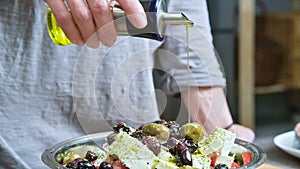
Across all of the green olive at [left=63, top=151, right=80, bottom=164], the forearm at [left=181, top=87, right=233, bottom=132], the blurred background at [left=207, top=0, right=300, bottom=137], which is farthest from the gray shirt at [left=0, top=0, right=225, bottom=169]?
the blurred background at [left=207, top=0, right=300, bottom=137]

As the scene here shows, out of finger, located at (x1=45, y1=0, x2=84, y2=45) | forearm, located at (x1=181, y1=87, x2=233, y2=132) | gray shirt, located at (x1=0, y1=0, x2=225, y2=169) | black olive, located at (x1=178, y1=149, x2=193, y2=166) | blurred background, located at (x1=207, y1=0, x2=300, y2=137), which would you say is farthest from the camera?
blurred background, located at (x1=207, y1=0, x2=300, y2=137)

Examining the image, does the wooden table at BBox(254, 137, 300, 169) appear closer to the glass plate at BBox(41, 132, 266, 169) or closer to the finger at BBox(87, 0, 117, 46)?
the glass plate at BBox(41, 132, 266, 169)

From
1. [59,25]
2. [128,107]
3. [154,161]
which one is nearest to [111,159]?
[154,161]

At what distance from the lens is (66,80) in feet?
3.33

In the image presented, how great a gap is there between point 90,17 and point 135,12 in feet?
0.22

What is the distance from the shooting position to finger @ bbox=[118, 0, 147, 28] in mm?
726

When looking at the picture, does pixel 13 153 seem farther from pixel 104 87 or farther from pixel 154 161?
pixel 154 161

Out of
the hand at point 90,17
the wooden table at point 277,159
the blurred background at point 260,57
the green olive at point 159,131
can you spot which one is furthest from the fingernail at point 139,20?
the blurred background at point 260,57

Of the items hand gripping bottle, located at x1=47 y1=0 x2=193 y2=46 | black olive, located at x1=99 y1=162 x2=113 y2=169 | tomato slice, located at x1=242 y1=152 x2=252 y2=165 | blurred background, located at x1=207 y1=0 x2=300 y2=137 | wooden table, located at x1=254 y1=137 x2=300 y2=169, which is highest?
hand gripping bottle, located at x1=47 y1=0 x2=193 y2=46

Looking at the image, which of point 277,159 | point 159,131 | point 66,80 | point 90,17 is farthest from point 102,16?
point 277,159

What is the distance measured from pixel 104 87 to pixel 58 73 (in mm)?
95

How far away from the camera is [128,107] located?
3.34ft

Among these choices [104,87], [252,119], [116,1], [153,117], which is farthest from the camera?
[252,119]

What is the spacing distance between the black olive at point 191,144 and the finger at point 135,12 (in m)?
0.17
